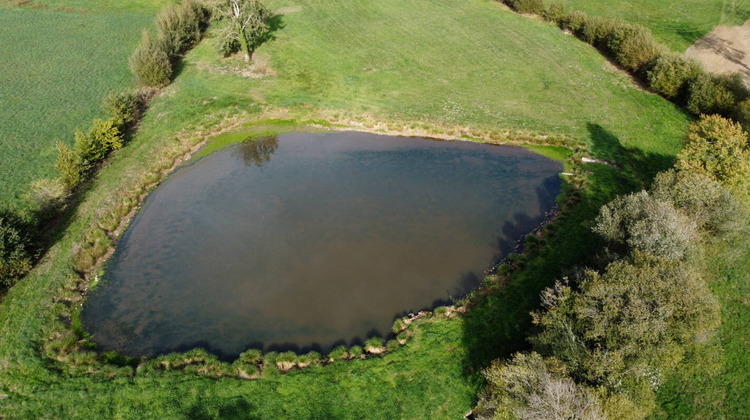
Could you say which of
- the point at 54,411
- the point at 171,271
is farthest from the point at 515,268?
the point at 54,411

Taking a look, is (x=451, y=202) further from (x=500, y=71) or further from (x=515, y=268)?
(x=500, y=71)

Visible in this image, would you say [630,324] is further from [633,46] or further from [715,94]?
[633,46]

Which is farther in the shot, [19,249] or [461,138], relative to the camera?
[461,138]

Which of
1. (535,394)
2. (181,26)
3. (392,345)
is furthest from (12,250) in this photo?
(181,26)

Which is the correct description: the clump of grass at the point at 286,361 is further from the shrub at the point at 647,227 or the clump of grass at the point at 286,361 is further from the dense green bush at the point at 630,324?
the shrub at the point at 647,227

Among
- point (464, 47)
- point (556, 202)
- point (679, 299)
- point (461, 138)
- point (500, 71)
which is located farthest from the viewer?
point (464, 47)

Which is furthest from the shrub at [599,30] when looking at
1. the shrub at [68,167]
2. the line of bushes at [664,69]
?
the shrub at [68,167]

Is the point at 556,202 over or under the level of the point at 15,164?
over
